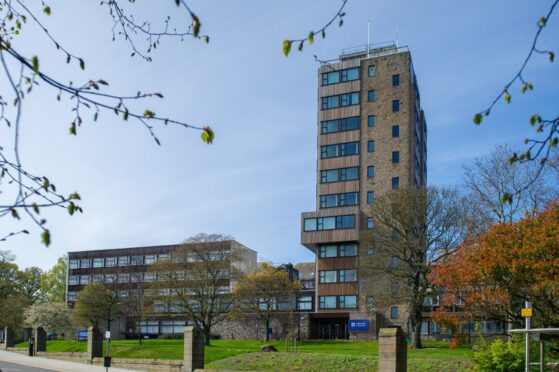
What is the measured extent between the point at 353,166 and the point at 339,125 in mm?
4644

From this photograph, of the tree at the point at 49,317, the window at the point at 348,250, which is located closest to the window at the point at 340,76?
the window at the point at 348,250

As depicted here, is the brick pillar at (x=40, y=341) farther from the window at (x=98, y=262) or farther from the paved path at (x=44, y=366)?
the window at (x=98, y=262)

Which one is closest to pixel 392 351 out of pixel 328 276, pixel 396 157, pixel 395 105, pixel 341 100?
pixel 328 276

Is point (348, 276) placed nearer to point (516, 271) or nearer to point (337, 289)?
point (337, 289)

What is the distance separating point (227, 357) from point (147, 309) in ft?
68.1

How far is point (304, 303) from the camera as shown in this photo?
227ft

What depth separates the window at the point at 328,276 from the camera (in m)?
64.2

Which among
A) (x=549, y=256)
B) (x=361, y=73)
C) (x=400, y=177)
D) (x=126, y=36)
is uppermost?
(x=361, y=73)

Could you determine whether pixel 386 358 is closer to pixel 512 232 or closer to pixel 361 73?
pixel 512 232

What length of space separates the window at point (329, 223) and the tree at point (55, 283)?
49.3 meters

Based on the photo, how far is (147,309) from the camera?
5922 cm

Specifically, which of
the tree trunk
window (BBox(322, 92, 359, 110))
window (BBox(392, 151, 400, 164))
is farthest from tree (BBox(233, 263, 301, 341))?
window (BBox(322, 92, 359, 110))

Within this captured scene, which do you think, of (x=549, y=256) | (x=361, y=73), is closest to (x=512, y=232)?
(x=549, y=256)

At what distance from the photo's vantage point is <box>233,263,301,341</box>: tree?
200 feet
